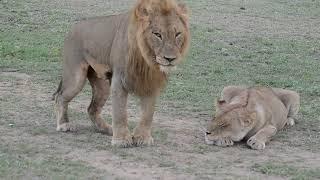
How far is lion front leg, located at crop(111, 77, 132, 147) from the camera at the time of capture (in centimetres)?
684

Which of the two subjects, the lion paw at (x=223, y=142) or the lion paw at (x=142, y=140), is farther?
the lion paw at (x=223, y=142)

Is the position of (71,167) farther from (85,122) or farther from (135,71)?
(85,122)

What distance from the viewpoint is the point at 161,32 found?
255 inches

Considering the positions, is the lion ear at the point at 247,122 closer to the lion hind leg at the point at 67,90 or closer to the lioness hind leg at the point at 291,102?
the lioness hind leg at the point at 291,102

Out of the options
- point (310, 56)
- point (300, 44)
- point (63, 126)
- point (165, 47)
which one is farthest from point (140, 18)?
point (300, 44)

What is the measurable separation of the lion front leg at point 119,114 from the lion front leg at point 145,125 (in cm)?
15

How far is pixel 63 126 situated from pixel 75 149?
783mm

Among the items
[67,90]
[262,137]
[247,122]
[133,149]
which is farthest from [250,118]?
[67,90]

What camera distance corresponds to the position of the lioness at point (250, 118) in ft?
23.5

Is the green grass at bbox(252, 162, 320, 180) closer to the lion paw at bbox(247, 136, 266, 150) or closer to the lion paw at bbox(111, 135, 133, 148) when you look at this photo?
the lion paw at bbox(247, 136, 266, 150)

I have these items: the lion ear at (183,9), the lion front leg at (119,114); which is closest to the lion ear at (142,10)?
the lion ear at (183,9)

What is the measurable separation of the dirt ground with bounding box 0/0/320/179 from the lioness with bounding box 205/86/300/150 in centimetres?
12

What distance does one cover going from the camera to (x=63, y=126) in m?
7.54

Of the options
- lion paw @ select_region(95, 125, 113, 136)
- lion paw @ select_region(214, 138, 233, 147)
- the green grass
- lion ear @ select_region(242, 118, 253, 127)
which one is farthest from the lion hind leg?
the green grass
